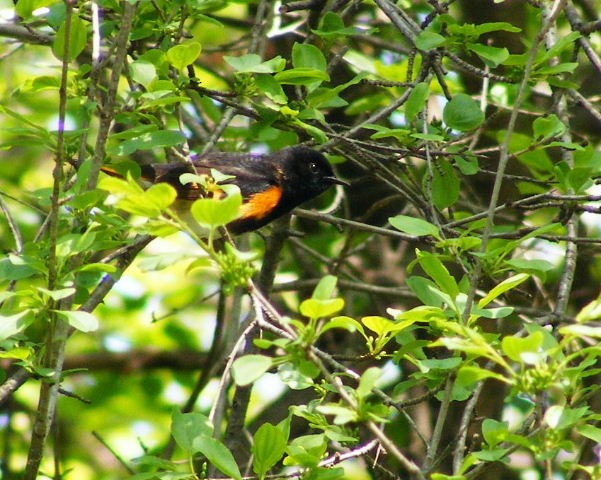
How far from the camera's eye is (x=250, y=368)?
216cm

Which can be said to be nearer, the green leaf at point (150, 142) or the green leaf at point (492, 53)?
the green leaf at point (150, 142)

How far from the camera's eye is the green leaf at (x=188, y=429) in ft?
8.46

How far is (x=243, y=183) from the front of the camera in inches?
182

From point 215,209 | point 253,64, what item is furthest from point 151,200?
point 253,64

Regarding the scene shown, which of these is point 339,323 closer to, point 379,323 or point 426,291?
point 379,323

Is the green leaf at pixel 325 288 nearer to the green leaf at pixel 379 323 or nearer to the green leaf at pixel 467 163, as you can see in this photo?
the green leaf at pixel 379 323

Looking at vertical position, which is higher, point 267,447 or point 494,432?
point 494,432

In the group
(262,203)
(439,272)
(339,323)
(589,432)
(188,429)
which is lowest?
(262,203)

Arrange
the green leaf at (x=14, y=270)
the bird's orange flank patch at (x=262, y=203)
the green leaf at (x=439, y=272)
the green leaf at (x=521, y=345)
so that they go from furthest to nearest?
1. the bird's orange flank patch at (x=262, y=203)
2. the green leaf at (x=439, y=272)
3. the green leaf at (x=14, y=270)
4. the green leaf at (x=521, y=345)

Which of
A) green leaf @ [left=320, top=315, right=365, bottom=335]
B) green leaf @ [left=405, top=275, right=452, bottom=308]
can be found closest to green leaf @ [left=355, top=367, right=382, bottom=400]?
green leaf @ [left=320, top=315, right=365, bottom=335]

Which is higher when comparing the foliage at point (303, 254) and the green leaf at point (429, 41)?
the green leaf at point (429, 41)

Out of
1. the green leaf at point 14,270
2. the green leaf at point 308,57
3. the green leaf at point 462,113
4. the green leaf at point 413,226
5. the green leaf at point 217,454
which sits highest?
the green leaf at point 308,57

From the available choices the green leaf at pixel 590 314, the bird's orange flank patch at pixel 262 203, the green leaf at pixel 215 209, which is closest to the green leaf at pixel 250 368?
the green leaf at pixel 215 209

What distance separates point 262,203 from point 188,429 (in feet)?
7.27
